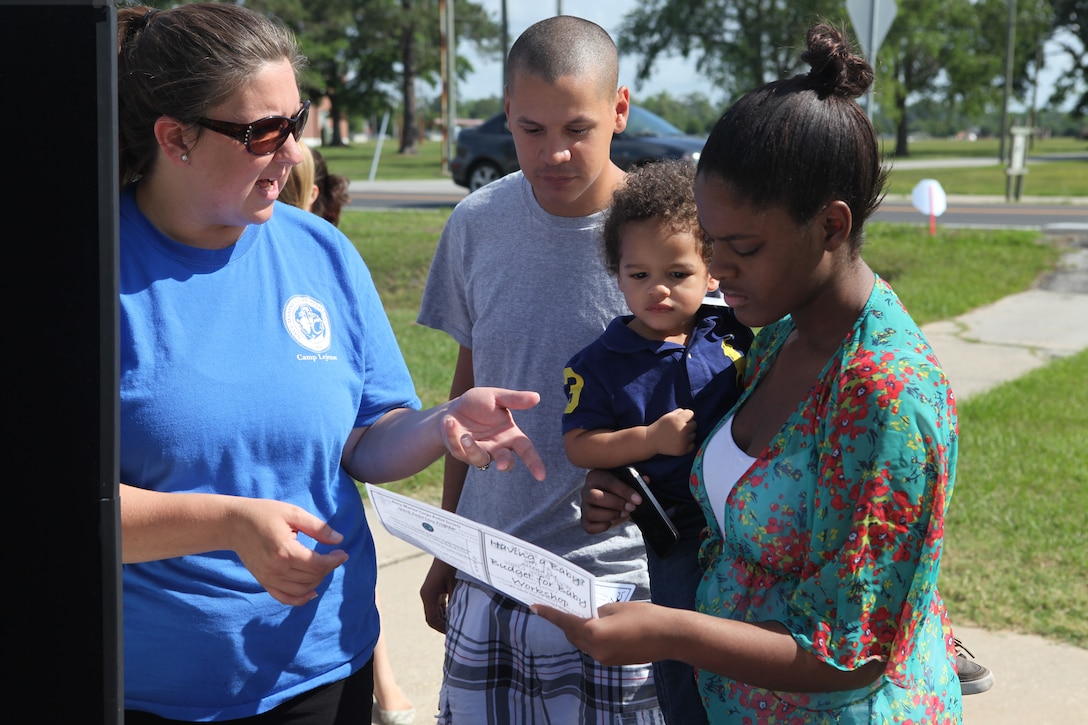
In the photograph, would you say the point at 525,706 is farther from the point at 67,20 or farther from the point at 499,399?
the point at 67,20

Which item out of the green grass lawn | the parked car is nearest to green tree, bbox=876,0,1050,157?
the parked car

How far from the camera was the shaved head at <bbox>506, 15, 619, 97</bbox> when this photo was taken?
241 cm

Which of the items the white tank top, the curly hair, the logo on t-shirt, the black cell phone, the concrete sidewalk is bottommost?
the concrete sidewalk

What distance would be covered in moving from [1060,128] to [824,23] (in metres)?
116

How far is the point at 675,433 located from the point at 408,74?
5518 centimetres

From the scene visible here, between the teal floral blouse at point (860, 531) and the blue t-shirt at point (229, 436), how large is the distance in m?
0.79

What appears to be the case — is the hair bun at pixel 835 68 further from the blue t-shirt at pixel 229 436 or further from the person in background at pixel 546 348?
the blue t-shirt at pixel 229 436

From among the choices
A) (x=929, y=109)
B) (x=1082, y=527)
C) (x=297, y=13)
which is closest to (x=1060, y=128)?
(x=929, y=109)

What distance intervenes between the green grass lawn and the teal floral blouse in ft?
9.03

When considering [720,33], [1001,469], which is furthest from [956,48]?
[1001,469]

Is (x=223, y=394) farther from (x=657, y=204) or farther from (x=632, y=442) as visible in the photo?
(x=657, y=204)

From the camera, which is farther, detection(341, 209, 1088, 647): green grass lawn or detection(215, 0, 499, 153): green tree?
detection(215, 0, 499, 153): green tree

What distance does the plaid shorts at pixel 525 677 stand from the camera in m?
2.30

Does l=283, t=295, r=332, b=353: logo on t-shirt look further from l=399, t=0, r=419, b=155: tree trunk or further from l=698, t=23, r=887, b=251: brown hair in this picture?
l=399, t=0, r=419, b=155: tree trunk
